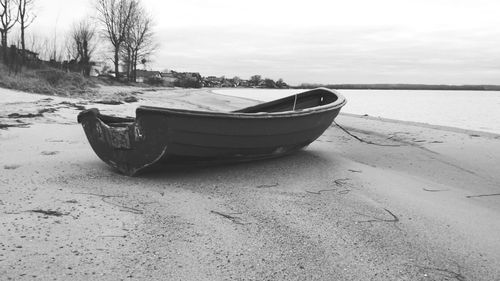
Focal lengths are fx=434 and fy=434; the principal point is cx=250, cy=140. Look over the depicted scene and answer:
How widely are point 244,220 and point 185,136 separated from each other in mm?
1441

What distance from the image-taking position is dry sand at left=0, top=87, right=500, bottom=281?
258 cm

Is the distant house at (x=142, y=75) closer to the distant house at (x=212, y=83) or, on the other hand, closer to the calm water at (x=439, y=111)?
the distant house at (x=212, y=83)

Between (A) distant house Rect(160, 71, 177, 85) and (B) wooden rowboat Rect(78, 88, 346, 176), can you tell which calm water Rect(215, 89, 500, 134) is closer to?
(B) wooden rowboat Rect(78, 88, 346, 176)

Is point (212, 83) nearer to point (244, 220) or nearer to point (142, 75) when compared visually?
point (142, 75)

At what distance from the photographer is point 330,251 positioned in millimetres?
2879

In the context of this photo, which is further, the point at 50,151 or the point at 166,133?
the point at 50,151

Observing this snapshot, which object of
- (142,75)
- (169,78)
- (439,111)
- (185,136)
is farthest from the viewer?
(169,78)

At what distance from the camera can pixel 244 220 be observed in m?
3.39

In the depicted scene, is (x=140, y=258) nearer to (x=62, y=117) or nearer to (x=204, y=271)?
(x=204, y=271)

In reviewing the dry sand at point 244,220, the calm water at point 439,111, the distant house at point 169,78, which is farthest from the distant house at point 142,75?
the dry sand at point 244,220

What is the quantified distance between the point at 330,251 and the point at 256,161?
9.10 ft

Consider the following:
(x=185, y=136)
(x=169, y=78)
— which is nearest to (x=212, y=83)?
(x=169, y=78)

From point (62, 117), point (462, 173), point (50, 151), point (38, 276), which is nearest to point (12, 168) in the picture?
point (50, 151)

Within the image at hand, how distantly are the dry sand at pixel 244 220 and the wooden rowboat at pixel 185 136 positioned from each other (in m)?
0.21
